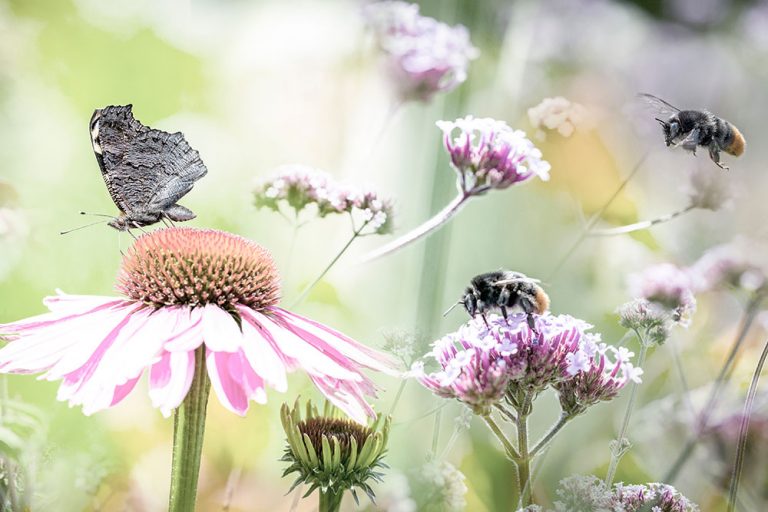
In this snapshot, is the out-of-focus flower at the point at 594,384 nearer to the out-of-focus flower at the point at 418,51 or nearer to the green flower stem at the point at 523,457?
the green flower stem at the point at 523,457

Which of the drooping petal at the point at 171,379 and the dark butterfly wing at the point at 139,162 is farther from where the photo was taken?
the dark butterfly wing at the point at 139,162

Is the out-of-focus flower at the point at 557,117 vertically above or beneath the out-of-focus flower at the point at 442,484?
above

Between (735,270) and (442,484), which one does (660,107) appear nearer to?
(735,270)

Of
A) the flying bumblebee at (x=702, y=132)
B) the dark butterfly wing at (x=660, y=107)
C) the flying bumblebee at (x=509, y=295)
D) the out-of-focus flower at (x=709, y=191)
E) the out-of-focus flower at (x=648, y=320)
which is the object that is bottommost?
the flying bumblebee at (x=509, y=295)

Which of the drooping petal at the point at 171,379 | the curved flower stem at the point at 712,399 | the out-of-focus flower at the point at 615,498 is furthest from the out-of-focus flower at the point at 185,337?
the curved flower stem at the point at 712,399

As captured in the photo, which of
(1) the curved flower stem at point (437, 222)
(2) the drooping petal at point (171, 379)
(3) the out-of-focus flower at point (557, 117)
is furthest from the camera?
(3) the out-of-focus flower at point (557, 117)

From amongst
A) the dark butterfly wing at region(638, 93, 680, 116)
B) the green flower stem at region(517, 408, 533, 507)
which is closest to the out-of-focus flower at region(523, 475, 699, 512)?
the green flower stem at region(517, 408, 533, 507)

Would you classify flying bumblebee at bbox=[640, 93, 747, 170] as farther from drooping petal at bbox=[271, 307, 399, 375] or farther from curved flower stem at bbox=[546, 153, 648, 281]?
drooping petal at bbox=[271, 307, 399, 375]
